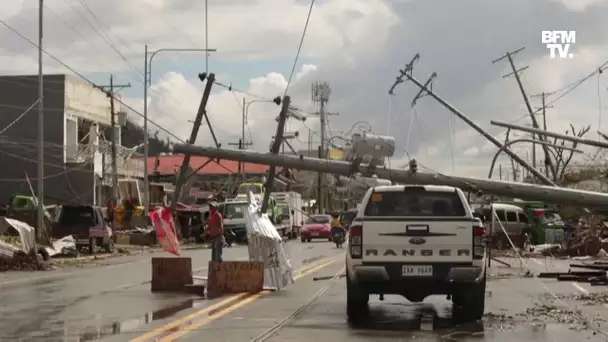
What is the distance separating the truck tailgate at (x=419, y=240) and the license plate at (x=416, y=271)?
9 centimetres

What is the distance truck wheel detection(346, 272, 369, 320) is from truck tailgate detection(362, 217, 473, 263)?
53 centimetres

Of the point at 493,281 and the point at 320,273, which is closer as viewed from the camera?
the point at 493,281

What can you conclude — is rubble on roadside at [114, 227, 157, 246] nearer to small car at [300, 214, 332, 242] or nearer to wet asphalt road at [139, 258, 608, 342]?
small car at [300, 214, 332, 242]

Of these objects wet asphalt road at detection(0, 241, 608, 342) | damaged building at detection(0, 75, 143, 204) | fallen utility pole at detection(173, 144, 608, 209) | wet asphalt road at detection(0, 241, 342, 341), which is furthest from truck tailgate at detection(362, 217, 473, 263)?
damaged building at detection(0, 75, 143, 204)

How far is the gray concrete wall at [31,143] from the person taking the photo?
60.4 m

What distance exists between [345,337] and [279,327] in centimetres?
121

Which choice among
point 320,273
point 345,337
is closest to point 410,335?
point 345,337

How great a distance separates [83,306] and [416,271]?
20.0 ft

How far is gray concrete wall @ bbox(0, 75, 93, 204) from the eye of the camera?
60438mm

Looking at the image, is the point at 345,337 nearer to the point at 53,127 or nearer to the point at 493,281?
the point at 493,281

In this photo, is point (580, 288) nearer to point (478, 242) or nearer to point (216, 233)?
point (478, 242)

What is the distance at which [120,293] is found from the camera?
20.0m

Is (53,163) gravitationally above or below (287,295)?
above

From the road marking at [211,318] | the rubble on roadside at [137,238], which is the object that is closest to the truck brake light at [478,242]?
the road marking at [211,318]
